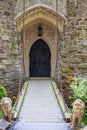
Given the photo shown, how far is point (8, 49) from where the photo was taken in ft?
41.2

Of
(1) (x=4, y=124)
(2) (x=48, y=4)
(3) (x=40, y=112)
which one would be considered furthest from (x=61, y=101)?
(2) (x=48, y=4)

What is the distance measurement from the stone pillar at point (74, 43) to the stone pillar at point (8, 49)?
162 centimetres

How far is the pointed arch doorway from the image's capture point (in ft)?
48.4

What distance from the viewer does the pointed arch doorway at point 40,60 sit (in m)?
14.8

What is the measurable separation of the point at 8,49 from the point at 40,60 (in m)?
2.53

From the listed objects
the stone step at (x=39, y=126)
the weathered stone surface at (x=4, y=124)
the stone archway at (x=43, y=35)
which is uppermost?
the stone archway at (x=43, y=35)

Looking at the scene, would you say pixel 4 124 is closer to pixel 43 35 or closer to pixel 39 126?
pixel 39 126

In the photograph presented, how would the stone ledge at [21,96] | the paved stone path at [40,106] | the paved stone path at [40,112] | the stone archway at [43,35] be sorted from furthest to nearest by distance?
the stone archway at [43,35], the stone ledge at [21,96], the paved stone path at [40,106], the paved stone path at [40,112]

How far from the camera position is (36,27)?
14414 mm

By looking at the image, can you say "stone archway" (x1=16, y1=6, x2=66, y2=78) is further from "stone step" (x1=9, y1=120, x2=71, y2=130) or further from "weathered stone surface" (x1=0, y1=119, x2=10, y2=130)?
"weathered stone surface" (x1=0, y1=119, x2=10, y2=130)

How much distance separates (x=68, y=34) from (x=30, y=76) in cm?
275

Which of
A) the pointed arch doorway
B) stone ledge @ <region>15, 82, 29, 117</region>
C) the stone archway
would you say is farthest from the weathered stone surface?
the pointed arch doorway

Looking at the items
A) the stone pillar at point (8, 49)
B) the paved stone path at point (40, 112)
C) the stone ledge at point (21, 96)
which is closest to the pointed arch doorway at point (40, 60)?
the stone pillar at point (8, 49)

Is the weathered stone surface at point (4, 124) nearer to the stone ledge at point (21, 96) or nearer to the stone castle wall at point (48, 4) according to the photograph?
the stone ledge at point (21, 96)
